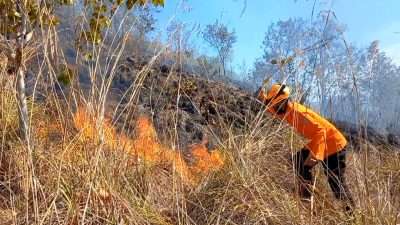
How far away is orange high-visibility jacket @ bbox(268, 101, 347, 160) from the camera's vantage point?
3629mm

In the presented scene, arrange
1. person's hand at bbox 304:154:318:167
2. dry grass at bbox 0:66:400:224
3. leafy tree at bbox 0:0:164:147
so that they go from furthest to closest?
person's hand at bbox 304:154:318:167
leafy tree at bbox 0:0:164:147
dry grass at bbox 0:66:400:224

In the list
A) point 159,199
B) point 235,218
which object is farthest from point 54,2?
point 235,218

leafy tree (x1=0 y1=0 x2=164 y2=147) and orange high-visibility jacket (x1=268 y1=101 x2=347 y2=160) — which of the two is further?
orange high-visibility jacket (x1=268 y1=101 x2=347 y2=160)

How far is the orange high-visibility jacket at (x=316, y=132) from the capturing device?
11.9ft

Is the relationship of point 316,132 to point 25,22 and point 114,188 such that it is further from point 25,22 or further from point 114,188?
point 25,22

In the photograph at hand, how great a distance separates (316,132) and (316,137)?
0.04 metres

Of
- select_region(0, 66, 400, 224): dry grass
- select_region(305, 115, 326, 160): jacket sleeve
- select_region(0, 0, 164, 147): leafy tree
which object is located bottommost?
select_region(0, 66, 400, 224): dry grass

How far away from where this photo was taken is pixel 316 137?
371 centimetres

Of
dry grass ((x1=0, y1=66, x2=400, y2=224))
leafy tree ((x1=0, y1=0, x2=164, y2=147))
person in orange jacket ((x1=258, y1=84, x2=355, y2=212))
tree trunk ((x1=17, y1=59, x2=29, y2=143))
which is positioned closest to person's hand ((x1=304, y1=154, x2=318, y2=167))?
person in orange jacket ((x1=258, y1=84, x2=355, y2=212))

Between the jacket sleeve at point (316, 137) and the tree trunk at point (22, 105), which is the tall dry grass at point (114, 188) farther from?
the jacket sleeve at point (316, 137)

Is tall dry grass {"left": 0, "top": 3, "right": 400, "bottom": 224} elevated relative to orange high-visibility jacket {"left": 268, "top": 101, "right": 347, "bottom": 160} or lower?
lower

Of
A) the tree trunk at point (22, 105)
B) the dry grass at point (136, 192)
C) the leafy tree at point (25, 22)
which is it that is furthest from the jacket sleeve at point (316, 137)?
the tree trunk at point (22, 105)

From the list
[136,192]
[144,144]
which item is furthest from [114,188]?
[144,144]

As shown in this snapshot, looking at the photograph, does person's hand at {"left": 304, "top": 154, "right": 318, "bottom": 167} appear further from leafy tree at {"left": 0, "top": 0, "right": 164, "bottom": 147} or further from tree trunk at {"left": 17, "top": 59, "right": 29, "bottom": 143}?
tree trunk at {"left": 17, "top": 59, "right": 29, "bottom": 143}
